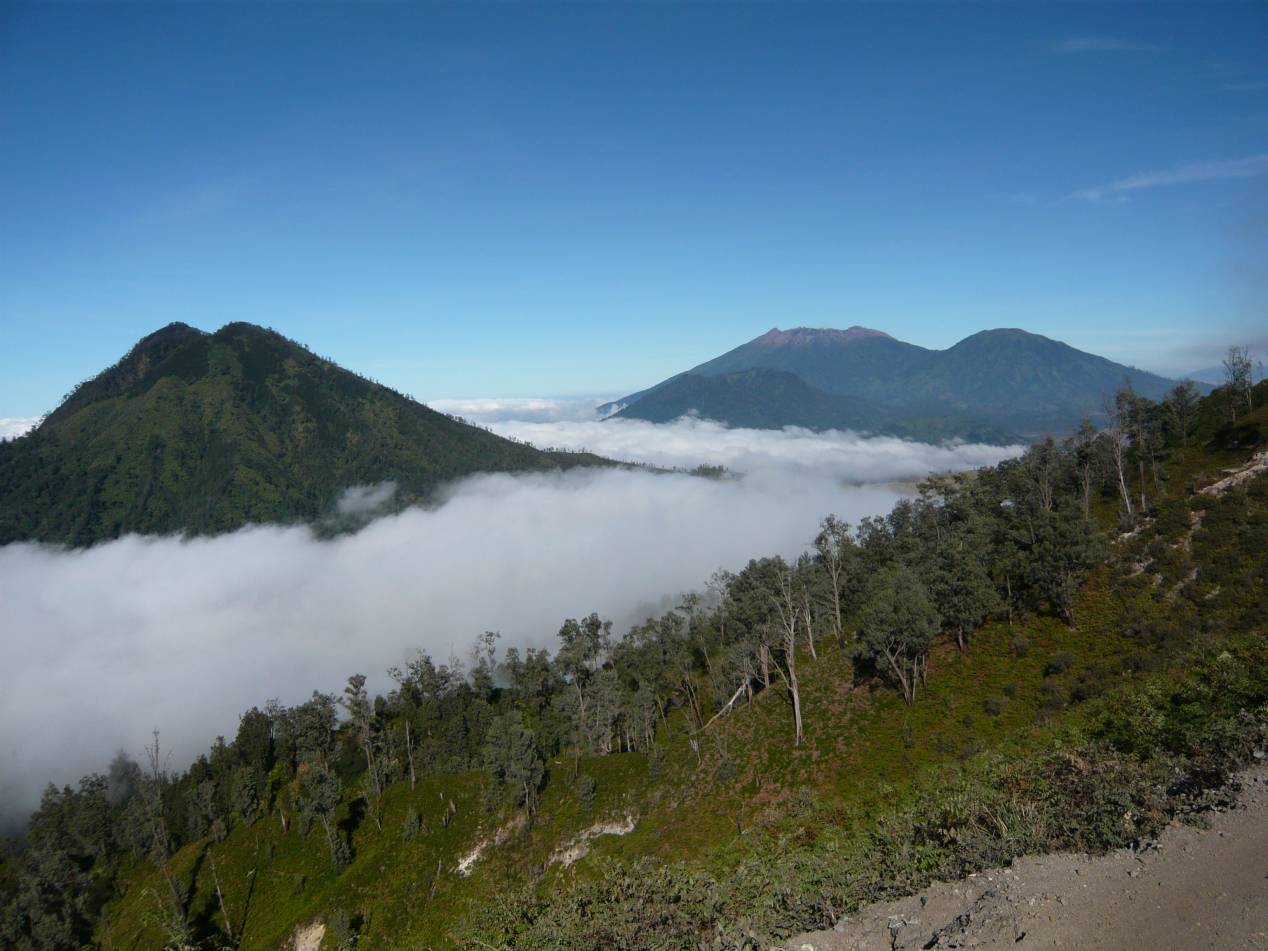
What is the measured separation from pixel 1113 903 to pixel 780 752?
125 feet

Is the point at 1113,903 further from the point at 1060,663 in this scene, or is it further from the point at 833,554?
Answer: the point at 833,554

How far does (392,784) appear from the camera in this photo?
9112 centimetres

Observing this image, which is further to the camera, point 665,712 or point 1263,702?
point 665,712

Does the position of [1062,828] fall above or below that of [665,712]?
above

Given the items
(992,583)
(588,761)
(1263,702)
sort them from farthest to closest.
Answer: (588,761) → (992,583) → (1263,702)

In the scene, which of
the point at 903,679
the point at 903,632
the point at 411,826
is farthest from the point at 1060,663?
the point at 411,826

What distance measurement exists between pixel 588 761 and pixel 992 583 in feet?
155

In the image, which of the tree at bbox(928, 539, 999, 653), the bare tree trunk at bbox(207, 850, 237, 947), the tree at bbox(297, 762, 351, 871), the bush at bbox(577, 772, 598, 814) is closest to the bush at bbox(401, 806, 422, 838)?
the tree at bbox(297, 762, 351, 871)

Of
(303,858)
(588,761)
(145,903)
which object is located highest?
(588,761)

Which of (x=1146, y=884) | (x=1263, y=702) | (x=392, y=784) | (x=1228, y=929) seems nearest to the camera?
(x=1228, y=929)

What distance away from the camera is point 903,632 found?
51.1 m

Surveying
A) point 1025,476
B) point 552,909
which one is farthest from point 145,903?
point 1025,476

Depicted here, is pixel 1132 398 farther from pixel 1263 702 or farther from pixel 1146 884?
pixel 1146 884

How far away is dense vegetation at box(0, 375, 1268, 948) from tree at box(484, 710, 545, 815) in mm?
325
